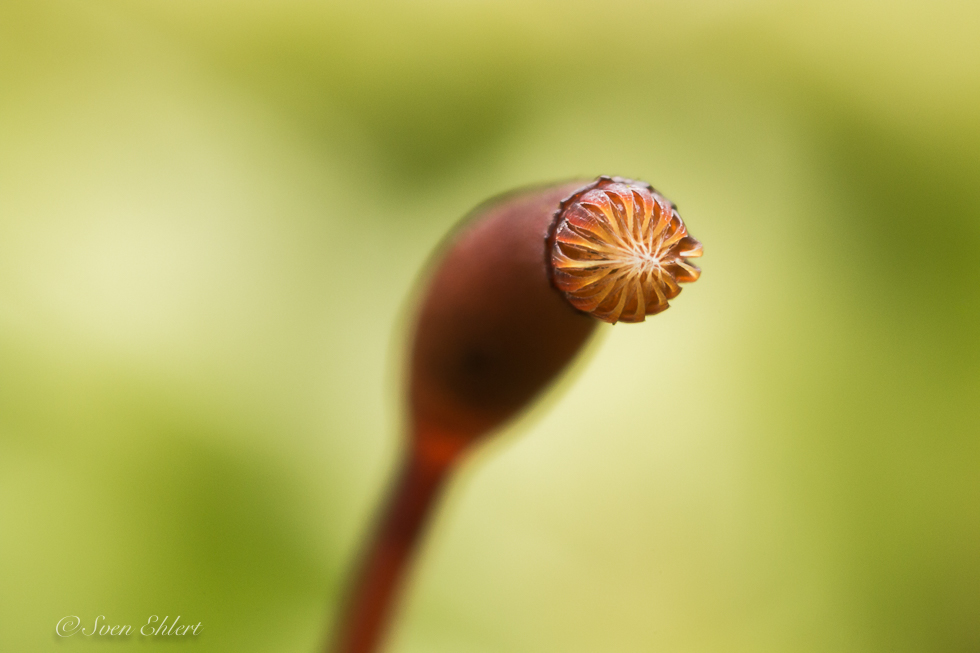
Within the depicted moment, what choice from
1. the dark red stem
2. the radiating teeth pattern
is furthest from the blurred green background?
the radiating teeth pattern

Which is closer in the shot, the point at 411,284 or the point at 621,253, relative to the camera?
the point at 621,253

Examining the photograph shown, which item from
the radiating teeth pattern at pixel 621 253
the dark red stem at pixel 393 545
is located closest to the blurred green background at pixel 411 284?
the dark red stem at pixel 393 545

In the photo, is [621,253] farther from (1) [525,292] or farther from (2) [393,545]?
(2) [393,545]

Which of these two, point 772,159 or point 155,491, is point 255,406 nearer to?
point 155,491

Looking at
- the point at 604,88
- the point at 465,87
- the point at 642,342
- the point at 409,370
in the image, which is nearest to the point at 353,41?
the point at 465,87

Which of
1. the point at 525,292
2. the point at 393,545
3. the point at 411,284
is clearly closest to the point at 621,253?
the point at 525,292

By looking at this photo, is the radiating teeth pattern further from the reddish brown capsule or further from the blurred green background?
the blurred green background

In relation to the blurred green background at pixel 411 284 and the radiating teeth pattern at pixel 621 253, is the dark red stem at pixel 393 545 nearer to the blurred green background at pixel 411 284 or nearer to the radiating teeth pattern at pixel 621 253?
the radiating teeth pattern at pixel 621 253
